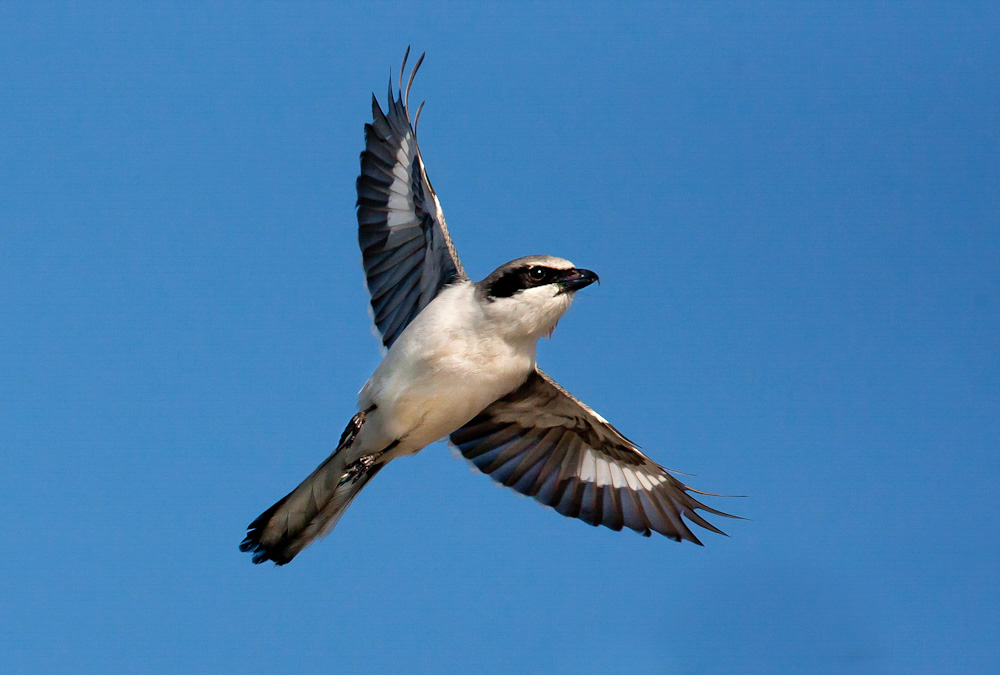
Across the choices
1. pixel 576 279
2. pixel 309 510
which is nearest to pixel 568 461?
pixel 576 279

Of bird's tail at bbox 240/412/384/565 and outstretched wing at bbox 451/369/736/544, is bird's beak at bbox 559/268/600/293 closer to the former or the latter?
outstretched wing at bbox 451/369/736/544

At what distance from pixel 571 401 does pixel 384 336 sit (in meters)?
1.23

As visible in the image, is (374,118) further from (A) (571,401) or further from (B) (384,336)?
(A) (571,401)

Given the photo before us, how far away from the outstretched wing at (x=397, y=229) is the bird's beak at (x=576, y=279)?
0.90 meters

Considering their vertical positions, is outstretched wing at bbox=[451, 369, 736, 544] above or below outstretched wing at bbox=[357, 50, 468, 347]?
below

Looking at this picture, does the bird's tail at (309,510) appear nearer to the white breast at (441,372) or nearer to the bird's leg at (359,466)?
the bird's leg at (359,466)

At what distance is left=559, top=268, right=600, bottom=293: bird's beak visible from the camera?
200 inches

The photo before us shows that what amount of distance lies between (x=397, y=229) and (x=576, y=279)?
1512 mm

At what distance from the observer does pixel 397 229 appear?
6.12 metres

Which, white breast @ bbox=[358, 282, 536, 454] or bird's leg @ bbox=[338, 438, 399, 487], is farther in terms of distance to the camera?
bird's leg @ bbox=[338, 438, 399, 487]

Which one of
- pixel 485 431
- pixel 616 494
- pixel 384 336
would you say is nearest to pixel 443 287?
pixel 384 336

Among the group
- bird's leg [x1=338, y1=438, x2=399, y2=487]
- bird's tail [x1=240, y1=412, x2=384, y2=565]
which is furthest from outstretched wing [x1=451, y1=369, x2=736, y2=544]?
bird's tail [x1=240, y1=412, x2=384, y2=565]

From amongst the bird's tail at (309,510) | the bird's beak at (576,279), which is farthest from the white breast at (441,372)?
the bird's beak at (576,279)

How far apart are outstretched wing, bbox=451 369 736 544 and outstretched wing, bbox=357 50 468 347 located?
83 centimetres
